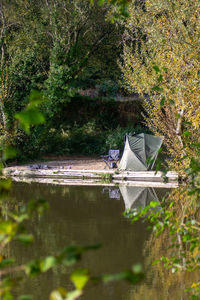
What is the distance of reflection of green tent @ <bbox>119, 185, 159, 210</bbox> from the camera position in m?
11.1

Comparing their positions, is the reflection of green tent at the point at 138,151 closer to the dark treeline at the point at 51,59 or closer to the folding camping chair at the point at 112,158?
the folding camping chair at the point at 112,158

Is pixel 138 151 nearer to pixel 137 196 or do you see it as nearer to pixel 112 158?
pixel 112 158

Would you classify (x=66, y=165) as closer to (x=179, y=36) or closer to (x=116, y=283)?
(x=179, y=36)

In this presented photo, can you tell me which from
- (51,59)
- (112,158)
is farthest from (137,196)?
(51,59)

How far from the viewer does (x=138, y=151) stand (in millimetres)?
15867

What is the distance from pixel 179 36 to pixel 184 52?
44 centimetres

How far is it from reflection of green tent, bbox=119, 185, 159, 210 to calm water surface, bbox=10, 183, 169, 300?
22cm

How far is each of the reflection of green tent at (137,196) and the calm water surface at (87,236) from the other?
0.22 metres

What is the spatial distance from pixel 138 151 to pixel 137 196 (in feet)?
13.1

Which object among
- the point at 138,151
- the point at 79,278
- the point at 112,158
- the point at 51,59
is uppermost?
the point at 51,59

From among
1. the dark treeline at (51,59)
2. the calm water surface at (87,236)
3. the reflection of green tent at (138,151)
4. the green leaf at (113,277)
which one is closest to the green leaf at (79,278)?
the green leaf at (113,277)

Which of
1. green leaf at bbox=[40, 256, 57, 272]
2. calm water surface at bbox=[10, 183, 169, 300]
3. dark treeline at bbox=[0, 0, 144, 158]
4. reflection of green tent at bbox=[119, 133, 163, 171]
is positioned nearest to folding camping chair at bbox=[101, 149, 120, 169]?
reflection of green tent at bbox=[119, 133, 163, 171]

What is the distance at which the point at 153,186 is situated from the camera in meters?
13.7

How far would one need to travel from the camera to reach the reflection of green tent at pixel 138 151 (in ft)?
51.1
